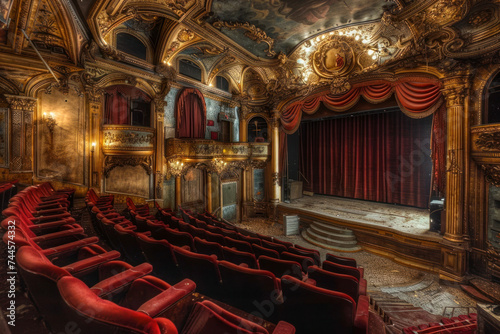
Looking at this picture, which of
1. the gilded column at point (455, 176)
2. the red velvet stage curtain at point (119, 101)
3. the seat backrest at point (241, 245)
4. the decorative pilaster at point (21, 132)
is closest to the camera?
the seat backrest at point (241, 245)

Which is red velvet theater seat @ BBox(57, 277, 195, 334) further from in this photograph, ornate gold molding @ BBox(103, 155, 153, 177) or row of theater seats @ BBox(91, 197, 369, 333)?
ornate gold molding @ BBox(103, 155, 153, 177)

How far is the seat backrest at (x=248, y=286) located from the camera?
1700mm

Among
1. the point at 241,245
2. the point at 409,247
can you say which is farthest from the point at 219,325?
the point at 409,247

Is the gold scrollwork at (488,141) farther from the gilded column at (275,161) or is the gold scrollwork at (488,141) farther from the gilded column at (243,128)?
the gilded column at (243,128)

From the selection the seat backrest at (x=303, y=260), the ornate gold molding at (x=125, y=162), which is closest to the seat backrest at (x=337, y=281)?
the seat backrest at (x=303, y=260)

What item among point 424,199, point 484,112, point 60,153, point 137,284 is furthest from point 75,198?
point 424,199

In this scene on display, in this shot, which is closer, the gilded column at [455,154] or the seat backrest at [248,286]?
the seat backrest at [248,286]

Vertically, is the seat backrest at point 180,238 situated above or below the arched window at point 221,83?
below

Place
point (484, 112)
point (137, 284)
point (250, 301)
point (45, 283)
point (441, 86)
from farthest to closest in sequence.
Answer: point (441, 86)
point (484, 112)
point (250, 301)
point (137, 284)
point (45, 283)

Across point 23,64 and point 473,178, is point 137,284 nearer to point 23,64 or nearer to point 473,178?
point 473,178

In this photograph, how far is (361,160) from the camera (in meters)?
9.42

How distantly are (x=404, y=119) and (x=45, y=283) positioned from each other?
10039 mm

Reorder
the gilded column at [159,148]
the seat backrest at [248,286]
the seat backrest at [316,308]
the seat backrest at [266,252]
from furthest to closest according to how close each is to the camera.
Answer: the gilded column at [159,148]
the seat backrest at [266,252]
the seat backrest at [248,286]
the seat backrest at [316,308]

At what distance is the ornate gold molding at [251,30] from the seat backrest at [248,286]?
649cm
